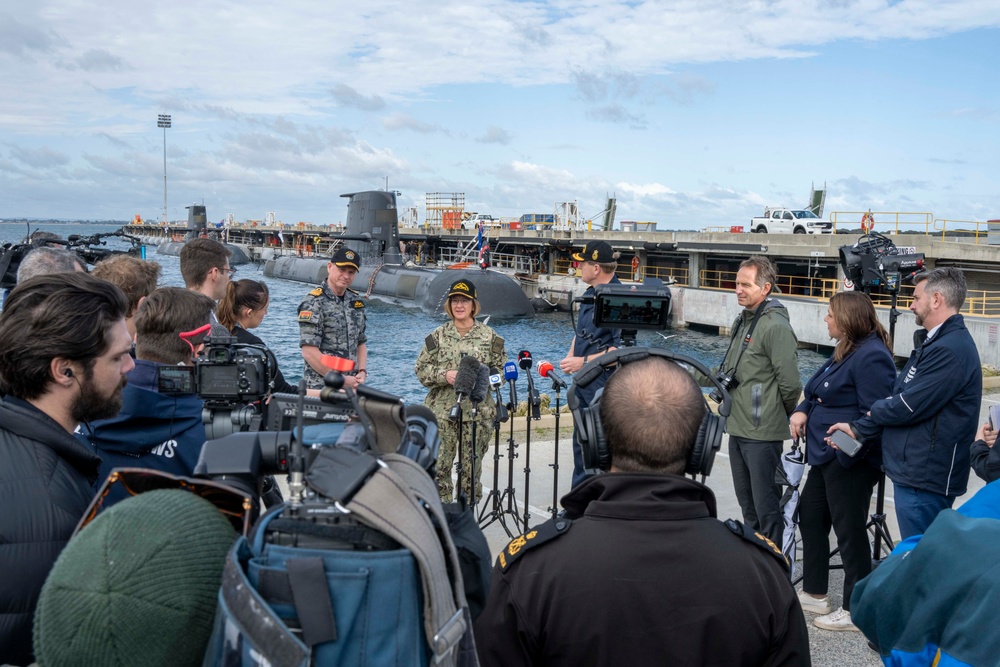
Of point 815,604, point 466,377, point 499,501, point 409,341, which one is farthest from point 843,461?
A: point 409,341

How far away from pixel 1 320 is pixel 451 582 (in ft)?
5.12

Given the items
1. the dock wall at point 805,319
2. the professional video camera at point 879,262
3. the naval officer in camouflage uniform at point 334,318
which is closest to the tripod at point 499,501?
the naval officer in camouflage uniform at point 334,318

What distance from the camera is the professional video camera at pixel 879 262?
5762mm

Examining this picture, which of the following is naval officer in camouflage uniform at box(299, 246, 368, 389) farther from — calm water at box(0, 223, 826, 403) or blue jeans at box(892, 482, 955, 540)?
calm water at box(0, 223, 826, 403)

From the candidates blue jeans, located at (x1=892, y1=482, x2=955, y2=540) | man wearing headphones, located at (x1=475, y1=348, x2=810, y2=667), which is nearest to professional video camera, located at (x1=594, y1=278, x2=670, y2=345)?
blue jeans, located at (x1=892, y1=482, x2=955, y2=540)

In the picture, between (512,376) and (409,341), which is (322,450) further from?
(409,341)

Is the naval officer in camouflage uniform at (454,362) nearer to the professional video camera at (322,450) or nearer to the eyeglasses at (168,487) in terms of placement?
the professional video camera at (322,450)

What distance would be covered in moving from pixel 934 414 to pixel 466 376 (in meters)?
2.78

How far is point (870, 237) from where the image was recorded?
599 centimetres

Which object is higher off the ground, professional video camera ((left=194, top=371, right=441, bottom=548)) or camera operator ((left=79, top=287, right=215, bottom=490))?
professional video camera ((left=194, top=371, right=441, bottom=548))

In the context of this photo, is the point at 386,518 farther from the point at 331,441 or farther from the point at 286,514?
the point at 331,441

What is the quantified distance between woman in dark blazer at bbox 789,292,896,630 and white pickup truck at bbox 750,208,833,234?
35.5m

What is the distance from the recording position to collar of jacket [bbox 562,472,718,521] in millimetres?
1915

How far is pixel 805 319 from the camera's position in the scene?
1171 inches
